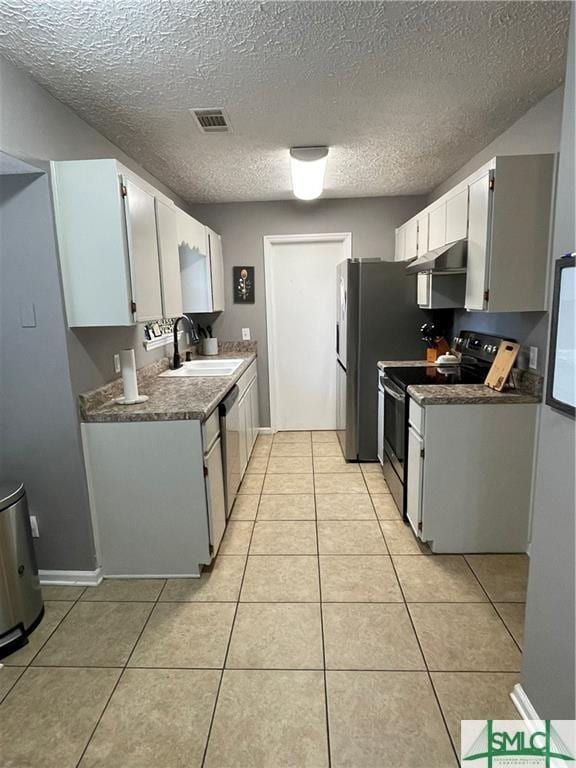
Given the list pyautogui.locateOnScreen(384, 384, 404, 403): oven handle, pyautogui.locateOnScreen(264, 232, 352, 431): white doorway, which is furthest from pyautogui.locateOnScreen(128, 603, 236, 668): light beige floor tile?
pyautogui.locateOnScreen(264, 232, 352, 431): white doorway

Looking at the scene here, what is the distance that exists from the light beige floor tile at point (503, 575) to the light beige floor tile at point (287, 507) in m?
1.05

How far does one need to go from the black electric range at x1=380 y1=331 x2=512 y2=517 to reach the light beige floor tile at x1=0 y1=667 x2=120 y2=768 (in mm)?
1923

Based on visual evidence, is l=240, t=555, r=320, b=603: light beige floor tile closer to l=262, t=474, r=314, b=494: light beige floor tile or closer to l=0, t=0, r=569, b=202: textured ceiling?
l=262, t=474, r=314, b=494: light beige floor tile

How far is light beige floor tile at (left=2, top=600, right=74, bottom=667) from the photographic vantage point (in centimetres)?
176

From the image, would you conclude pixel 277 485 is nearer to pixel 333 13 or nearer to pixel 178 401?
pixel 178 401

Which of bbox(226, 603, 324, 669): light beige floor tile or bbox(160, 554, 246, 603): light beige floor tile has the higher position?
bbox(160, 554, 246, 603): light beige floor tile

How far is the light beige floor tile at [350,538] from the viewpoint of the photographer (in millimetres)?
2453

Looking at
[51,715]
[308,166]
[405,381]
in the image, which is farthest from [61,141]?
[51,715]

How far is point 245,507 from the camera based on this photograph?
3.02 meters

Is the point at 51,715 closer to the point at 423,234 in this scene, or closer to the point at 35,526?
the point at 35,526

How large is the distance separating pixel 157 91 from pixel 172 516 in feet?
6.80

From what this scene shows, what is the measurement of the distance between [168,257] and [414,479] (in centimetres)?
205

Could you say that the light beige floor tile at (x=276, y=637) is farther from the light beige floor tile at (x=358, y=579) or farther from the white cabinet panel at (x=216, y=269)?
the white cabinet panel at (x=216, y=269)

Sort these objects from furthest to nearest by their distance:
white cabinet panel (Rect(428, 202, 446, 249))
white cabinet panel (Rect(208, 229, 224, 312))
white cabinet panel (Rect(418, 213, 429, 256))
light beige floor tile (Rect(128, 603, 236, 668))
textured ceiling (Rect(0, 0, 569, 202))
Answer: white cabinet panel (Rect(208, 229, 224, 312))
white cabinet panel (Rect(418, 213, 429, 256))
white cabinet panel (Rect(428, 202, 446, 249))
light beige floor tile (Rect(128, 603, 236, 668))
textured ceiling (Rect(0, 0, 569, 202))
